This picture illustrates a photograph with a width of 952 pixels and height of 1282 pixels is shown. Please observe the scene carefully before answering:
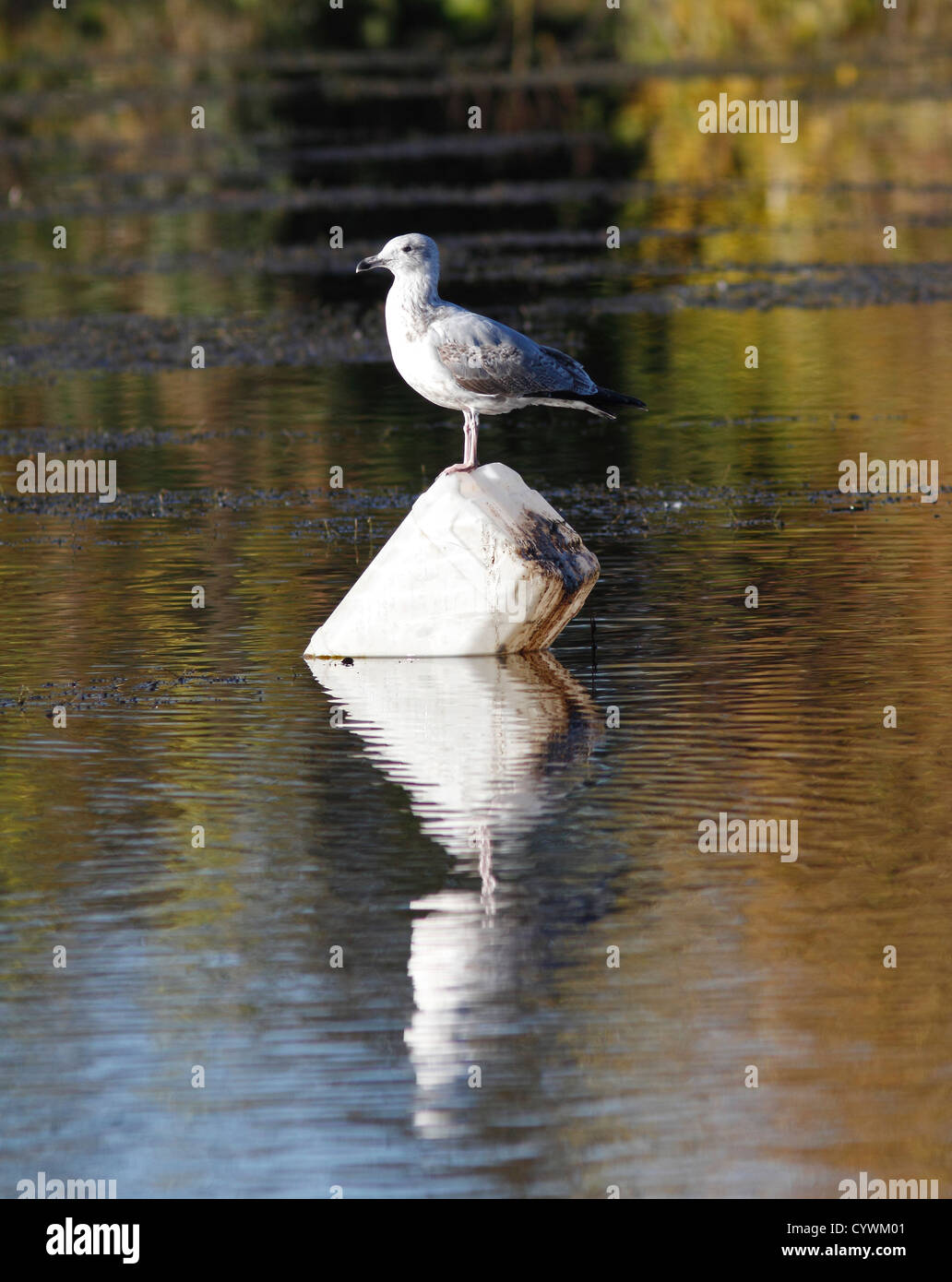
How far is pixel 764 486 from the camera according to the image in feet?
55.4

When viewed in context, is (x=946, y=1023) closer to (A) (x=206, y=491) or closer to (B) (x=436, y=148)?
(A) (x=206, y=491)

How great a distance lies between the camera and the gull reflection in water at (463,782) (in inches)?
307

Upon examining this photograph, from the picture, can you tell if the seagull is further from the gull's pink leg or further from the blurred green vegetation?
the blurred green vegetation

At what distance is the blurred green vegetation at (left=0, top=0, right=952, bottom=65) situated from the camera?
174ft

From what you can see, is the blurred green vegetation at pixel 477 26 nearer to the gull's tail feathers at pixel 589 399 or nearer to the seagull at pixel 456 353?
the gull's tail feathers at pixel 589 399

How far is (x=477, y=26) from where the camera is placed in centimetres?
6069

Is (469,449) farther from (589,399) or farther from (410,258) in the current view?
(410,258)

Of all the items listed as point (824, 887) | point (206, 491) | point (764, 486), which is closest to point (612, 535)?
point (764, 486)

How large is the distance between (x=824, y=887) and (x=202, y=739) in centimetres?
322

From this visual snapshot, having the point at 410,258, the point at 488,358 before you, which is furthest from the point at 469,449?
the point at 410,258

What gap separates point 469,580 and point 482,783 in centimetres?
211

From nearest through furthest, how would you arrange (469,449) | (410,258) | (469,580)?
(469,580) < (469,449) < (410,258)

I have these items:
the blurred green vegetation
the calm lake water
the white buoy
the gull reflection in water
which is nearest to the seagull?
the white buoy

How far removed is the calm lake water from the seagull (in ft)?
4.08
